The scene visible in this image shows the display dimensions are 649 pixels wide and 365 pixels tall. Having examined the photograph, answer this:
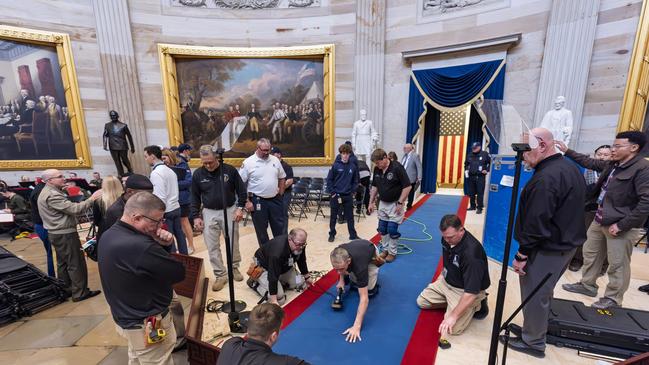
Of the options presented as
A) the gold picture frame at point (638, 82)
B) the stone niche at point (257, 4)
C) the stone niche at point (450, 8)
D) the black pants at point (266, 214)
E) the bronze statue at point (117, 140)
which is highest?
the stone niche at point (257, 4)

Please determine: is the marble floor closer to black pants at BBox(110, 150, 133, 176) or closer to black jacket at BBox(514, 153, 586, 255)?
black jacket at BBox(514, 153, 586, 255)

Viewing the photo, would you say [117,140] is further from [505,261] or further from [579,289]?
[579,289]

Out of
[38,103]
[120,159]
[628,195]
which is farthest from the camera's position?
[120,159]

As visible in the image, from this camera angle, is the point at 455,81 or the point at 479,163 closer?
the point at 479,163

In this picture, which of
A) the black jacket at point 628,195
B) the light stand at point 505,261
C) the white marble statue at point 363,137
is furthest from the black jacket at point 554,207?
the white marble statue at point 363,137

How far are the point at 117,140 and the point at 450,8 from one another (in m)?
10.2

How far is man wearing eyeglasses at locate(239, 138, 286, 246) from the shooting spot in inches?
163

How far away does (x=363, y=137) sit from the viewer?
8703mm

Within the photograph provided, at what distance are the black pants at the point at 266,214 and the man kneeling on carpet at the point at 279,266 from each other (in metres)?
0.67

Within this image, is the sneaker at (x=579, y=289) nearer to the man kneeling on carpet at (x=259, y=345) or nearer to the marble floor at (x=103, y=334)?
the marble floor at (x=103, y=334)

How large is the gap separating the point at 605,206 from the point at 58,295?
268 inches

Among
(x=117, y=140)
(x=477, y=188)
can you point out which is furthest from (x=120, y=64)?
(x=477, y=188)

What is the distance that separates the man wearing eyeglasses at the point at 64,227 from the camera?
3.40m

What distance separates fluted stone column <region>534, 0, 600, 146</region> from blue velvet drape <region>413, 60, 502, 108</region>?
3.79 ft
